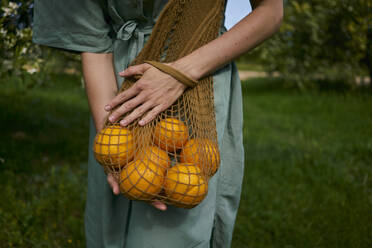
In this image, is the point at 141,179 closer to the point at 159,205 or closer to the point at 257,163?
the point at 159,205

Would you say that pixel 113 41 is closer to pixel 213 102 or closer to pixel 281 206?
pixel 213 102

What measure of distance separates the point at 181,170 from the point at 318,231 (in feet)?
7.03

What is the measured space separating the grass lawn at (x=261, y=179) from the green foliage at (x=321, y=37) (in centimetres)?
117

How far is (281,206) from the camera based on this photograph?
306cm

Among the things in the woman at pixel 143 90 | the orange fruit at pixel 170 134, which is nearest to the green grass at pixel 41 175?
the woman at pixel 143 90

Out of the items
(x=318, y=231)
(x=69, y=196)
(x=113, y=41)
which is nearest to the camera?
(x=113, y=41)

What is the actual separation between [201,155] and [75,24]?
2.54 ft

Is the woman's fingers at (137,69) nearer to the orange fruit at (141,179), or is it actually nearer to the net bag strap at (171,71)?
the net bag strap at (171,71)

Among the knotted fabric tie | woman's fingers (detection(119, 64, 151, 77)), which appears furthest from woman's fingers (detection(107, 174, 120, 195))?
the knotted fabric tie

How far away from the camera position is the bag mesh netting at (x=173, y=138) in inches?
39.8

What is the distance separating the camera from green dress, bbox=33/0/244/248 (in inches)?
46.2

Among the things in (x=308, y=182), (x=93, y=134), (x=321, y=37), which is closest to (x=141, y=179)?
(x=93, y=134)

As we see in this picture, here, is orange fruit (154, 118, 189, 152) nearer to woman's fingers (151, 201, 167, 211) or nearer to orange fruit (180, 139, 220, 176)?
orange fruit (180, 139, 220, 176)

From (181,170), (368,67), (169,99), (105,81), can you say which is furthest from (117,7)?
(368,67)
